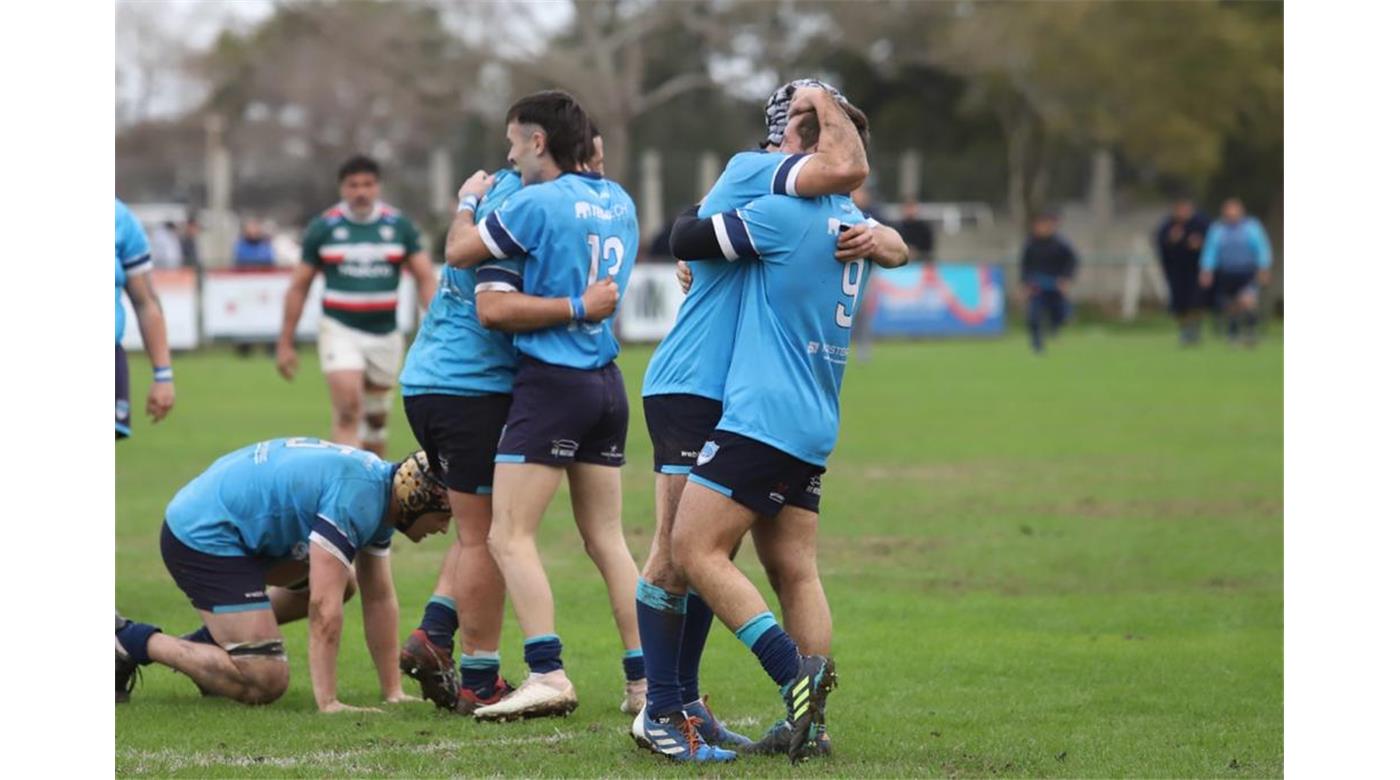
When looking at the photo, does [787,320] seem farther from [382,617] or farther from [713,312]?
[382,617]

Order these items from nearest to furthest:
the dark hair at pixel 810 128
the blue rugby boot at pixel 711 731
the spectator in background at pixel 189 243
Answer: the dark hair at pixel 810 128 → the blue rugby boot at pixel 711 731 → the spectator in background at pixel 189 243

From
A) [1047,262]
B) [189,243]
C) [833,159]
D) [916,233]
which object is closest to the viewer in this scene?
[833,159]

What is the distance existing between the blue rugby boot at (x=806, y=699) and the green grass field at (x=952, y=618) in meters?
0.10

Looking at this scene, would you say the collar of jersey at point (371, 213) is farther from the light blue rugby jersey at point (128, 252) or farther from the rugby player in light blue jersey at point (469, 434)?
the rugby player in light blue jersey at point (469, 434)

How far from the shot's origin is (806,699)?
19.4ft

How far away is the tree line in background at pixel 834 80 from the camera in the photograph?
45688 mm

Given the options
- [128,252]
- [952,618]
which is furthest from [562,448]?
[952,618]

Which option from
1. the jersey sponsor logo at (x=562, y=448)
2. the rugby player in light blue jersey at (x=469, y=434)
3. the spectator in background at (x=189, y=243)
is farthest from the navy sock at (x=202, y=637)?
the spectator in background at (x=189, y=243)

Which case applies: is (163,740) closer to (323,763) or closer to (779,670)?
(323,763)

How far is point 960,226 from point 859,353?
20572mm

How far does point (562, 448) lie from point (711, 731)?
47.8 inches

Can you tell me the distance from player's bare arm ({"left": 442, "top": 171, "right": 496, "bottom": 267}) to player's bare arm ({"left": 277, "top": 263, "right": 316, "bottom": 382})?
570cm

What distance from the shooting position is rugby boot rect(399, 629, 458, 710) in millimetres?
7309
